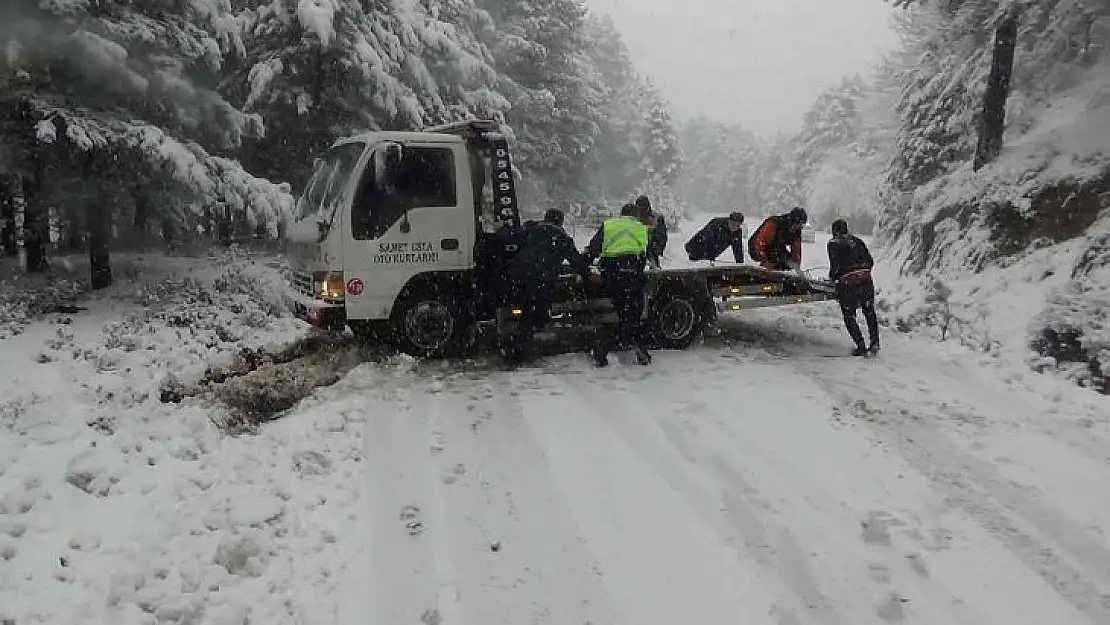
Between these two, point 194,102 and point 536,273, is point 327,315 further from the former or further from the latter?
point 194,102

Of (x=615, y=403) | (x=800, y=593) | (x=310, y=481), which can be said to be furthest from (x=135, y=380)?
(x=800, y=593)

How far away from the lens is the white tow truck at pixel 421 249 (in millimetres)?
8852

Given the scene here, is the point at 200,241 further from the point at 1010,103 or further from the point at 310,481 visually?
the point at 1010,103

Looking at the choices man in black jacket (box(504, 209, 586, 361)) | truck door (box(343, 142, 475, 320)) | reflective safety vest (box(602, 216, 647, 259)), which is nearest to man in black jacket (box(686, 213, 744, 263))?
reflective safety vest (box(602, 216, 647, 259))

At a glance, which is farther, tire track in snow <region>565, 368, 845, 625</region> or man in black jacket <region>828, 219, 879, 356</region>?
man in black jacket <region>828, 219, 879, 356</region>

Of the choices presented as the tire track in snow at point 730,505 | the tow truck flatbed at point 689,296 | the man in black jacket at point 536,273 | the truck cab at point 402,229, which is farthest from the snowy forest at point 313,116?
the tire track in snow at point 730,505

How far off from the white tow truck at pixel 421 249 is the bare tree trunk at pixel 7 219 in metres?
4.21

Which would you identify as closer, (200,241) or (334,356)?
(334,356)

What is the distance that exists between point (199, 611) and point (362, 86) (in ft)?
34.8

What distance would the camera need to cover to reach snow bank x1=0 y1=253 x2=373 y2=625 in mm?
4332

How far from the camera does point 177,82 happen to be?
10.0m

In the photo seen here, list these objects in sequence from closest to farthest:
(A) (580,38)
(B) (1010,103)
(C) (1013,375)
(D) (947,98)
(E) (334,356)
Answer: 1. (C) (1013,375)
2. (E) (334,356)
3. (B) (1010,103)
4. (D) (947,98)
5. (A) (580,38)

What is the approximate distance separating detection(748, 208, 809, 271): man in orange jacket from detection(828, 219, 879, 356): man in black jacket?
1.35 metres

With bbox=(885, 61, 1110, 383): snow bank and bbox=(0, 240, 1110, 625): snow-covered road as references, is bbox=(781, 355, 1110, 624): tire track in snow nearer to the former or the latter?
bbox=(0, 240, 1110, 625): snow-covered road
